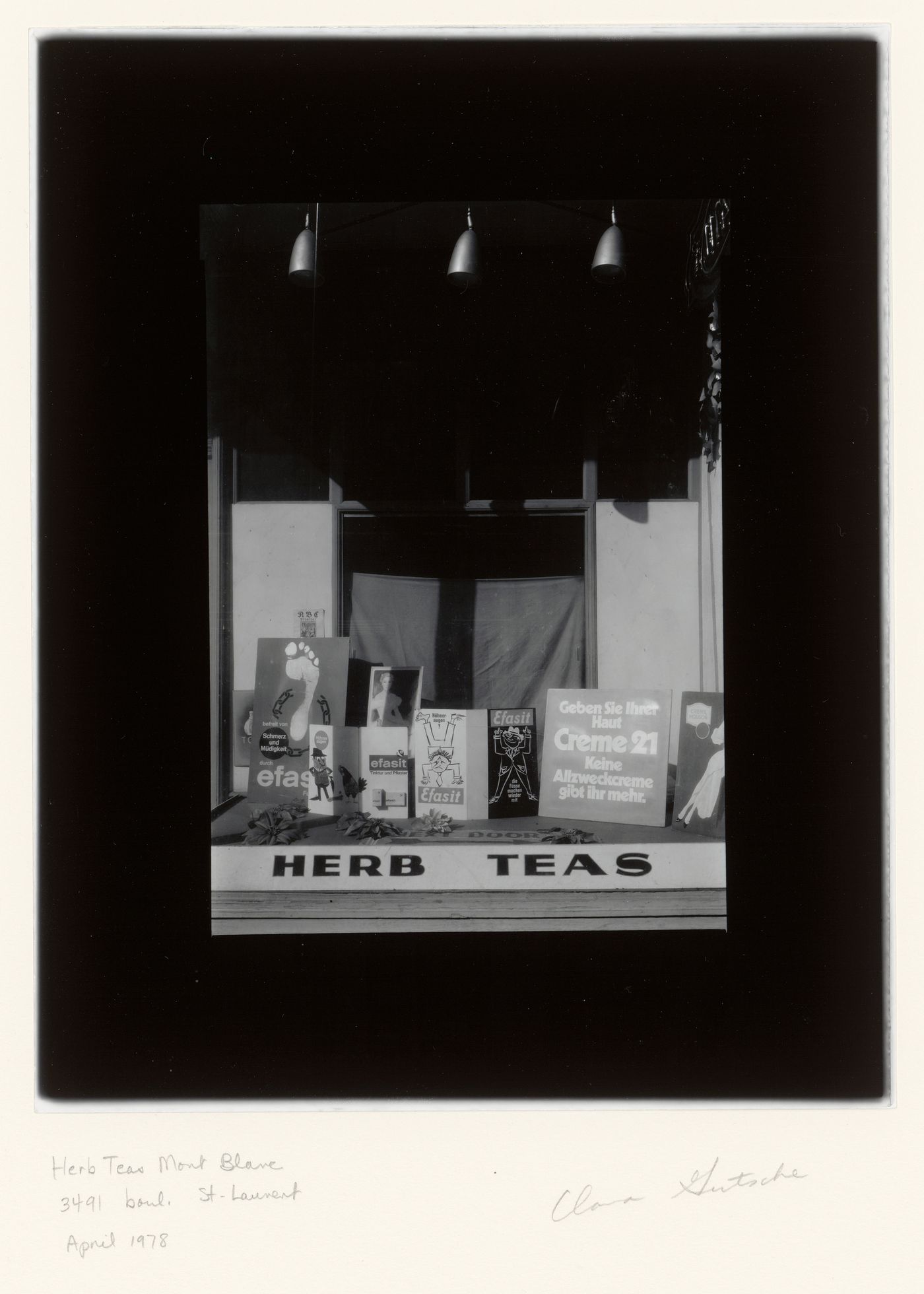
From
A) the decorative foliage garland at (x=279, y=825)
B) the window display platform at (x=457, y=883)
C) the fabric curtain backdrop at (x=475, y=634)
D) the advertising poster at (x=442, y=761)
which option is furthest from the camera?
the fabric curtain backdrop at (x=475, y=634)

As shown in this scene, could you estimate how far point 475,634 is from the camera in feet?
9.20

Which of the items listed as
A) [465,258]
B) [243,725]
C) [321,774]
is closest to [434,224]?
[465,258]

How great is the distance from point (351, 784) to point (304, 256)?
5.86ft

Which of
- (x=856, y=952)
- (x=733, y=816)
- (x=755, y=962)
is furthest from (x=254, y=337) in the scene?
(x=856, y=952)

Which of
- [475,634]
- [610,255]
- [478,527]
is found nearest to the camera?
[610,255]

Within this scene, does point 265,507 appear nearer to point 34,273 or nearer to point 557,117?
point 34,273

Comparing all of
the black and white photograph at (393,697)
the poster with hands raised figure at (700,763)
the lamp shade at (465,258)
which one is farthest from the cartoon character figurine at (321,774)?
the lamp shade at (465,258)

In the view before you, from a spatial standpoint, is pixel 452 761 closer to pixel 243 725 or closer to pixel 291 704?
pixel 291 704

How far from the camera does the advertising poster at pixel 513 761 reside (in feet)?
8.48

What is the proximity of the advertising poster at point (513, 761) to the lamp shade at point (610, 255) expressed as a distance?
163cm

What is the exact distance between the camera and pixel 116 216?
2.08m

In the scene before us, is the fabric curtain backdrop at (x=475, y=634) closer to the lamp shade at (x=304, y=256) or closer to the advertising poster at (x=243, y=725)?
the advertising poster at (x=243, y=725)

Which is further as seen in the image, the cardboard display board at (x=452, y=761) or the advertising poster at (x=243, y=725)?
the cardboard display board at (x=452, y=761)

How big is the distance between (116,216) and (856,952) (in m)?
2.98
